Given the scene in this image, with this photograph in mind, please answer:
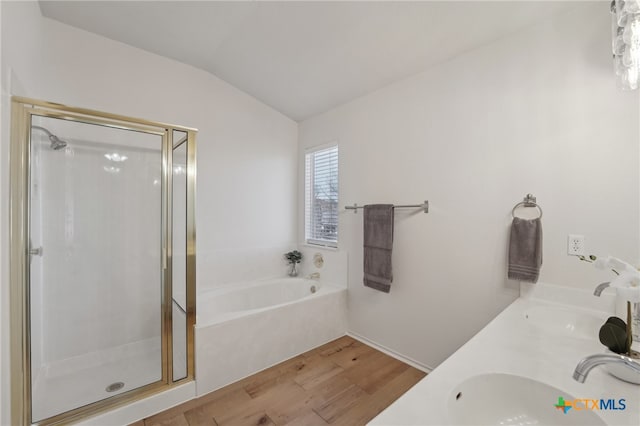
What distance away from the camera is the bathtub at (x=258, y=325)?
1976 mm

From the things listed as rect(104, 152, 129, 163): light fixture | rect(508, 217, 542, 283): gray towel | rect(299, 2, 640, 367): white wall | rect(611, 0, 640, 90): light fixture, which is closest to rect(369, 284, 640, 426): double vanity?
rect(508, 217, 542, 283): gray towel

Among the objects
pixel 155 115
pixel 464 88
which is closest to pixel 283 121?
pixel 155 115

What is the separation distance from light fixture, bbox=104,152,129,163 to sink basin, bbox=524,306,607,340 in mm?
3089

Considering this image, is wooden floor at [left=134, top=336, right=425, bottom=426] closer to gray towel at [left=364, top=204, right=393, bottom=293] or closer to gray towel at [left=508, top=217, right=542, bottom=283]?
gray towel at [left=364, top=204, right=393, bottom=293]

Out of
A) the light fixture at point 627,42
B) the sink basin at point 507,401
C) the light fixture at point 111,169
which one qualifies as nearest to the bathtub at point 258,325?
the light fixture at point 111,169

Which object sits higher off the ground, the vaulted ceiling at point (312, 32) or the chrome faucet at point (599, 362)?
the vaulted ceiling at point (312, 32)

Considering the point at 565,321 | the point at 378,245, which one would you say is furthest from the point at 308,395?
the point at 565,321

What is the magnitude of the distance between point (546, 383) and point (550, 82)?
5.40 ft

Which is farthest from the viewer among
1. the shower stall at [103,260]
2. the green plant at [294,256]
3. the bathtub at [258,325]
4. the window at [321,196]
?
the green plant at [294,256]

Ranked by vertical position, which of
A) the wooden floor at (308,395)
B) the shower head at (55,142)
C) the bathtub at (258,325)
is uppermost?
the shower head at (55,142)

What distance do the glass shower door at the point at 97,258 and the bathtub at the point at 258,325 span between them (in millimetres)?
391

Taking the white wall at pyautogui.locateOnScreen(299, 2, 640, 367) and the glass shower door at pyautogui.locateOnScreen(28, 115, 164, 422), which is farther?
Result: the glass shower door at pyautogui.locateOnScreen(28, 115, 164, 422)

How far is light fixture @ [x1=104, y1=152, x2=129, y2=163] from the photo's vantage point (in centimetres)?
231

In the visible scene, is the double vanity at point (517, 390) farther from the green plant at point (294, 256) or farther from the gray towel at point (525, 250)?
the green plant at point (294, 256)
